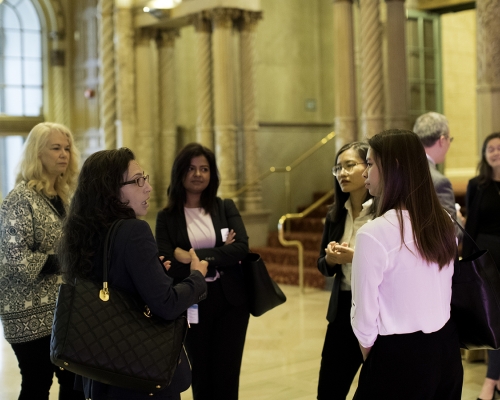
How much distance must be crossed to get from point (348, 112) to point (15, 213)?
679cm

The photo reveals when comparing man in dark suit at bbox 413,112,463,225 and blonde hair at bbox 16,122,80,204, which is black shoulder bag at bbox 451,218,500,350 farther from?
blonde hair at bbox 16,122,80,204

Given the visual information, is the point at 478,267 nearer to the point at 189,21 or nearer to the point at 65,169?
the point at 65,169

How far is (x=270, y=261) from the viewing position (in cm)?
1087

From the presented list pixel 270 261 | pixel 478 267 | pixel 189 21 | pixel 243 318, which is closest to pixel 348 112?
pixel 270 261

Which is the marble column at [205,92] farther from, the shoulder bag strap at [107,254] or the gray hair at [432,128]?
the shoulder bag strap at [107,254]

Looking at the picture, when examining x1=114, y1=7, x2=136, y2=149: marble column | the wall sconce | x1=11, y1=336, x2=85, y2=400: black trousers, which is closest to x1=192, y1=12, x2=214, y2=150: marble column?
the wall sconce

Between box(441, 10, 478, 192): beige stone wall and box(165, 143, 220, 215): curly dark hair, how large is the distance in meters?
10.6

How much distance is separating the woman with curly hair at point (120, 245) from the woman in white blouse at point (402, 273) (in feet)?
2.21

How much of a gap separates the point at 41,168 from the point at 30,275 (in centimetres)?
58

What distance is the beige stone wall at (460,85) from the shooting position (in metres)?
14.1

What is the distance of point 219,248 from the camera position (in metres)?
3.84

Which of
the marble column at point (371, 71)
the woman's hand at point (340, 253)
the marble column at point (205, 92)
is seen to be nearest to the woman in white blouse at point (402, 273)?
the woman's hand at point (340, 253)

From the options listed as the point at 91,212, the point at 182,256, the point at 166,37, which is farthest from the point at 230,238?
the point at 166,37

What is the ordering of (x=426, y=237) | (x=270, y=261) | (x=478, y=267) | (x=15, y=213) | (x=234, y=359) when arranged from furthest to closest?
(x=270, y=261)
(x=234, y=359)
(x=15, y=213)
(x=478, y=267)
(x=426, y=237)
